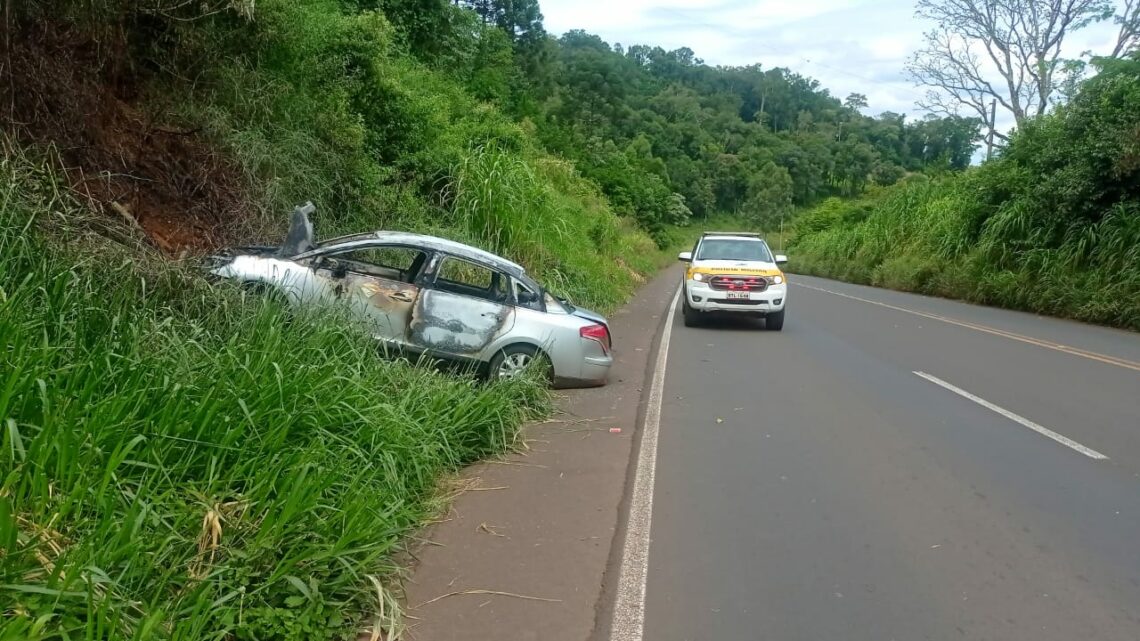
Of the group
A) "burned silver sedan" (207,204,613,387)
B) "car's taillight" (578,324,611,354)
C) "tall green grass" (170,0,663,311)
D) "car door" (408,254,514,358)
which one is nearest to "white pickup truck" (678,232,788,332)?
"tall green grass" (170,0,663,311)

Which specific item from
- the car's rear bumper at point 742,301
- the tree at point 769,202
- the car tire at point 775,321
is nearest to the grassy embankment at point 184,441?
the car's rear bumper at point 742,301

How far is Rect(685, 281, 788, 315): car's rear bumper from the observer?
16484mm

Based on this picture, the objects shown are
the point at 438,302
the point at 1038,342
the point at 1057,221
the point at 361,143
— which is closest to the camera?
the point at 438,302

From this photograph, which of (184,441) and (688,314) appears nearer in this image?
(184,441)

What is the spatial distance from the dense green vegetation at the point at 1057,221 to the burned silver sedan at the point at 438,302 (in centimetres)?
1388

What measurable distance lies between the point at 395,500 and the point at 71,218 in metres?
3.64

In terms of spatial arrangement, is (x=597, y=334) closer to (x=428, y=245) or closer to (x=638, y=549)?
(x=428, y=245)

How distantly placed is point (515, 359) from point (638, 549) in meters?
4.48

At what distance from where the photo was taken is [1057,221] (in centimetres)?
2278

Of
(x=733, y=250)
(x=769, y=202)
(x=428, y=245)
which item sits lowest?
(x=428, y=245)

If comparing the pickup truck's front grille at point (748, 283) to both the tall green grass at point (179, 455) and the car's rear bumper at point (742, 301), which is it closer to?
the car's rear bumper at point (742, 301)

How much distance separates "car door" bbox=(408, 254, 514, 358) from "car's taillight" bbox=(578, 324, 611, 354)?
0.90 meters

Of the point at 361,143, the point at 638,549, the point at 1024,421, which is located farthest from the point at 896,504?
the point at 361,143

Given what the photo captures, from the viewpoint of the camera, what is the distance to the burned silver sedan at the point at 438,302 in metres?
8.88
